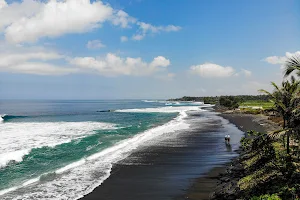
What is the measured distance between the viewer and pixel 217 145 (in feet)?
108

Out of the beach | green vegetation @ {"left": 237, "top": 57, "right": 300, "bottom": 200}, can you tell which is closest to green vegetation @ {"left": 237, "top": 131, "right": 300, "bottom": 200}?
green vegetation @ {"left": 237, "top": 57, "right": 300, "bottom": 200}

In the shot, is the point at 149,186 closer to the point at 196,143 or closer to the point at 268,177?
the point at 268,177

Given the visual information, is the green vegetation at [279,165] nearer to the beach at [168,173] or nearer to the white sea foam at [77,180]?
the beach at [168,173]

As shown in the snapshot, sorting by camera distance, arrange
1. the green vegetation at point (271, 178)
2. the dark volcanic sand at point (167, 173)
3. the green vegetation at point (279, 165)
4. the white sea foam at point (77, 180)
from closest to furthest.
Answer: the green vegetation at point (279, 165) < the green vegetation at point (271, 178) < the dark volcanic sand at point (167, 173) < the white sea foam at point (77, 180)

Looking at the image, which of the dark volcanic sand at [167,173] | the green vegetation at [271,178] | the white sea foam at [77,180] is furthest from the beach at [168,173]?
the green vegetation at [271,178]

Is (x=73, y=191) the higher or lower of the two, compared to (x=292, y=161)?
lower

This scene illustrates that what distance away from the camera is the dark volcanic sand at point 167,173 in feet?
54.6

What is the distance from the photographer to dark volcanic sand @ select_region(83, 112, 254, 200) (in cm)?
1664

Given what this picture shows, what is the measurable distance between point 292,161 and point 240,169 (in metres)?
4.53

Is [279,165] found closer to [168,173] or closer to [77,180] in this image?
[168,173]

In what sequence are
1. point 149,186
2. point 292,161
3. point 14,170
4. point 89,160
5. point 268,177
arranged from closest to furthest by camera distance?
point 268,177
point 292,161
point 149,186
point 14,170
point 89,160

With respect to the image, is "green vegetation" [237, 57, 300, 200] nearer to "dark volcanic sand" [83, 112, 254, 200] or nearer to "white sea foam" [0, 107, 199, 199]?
"dark volcanic sand" [83, 112, 254, 200]

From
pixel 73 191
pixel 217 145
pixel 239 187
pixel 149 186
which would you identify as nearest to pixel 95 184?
pixel 73 191

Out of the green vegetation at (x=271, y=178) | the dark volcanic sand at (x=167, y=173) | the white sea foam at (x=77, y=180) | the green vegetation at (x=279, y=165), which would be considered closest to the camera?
the green vegetation at (x=279, y=165)
